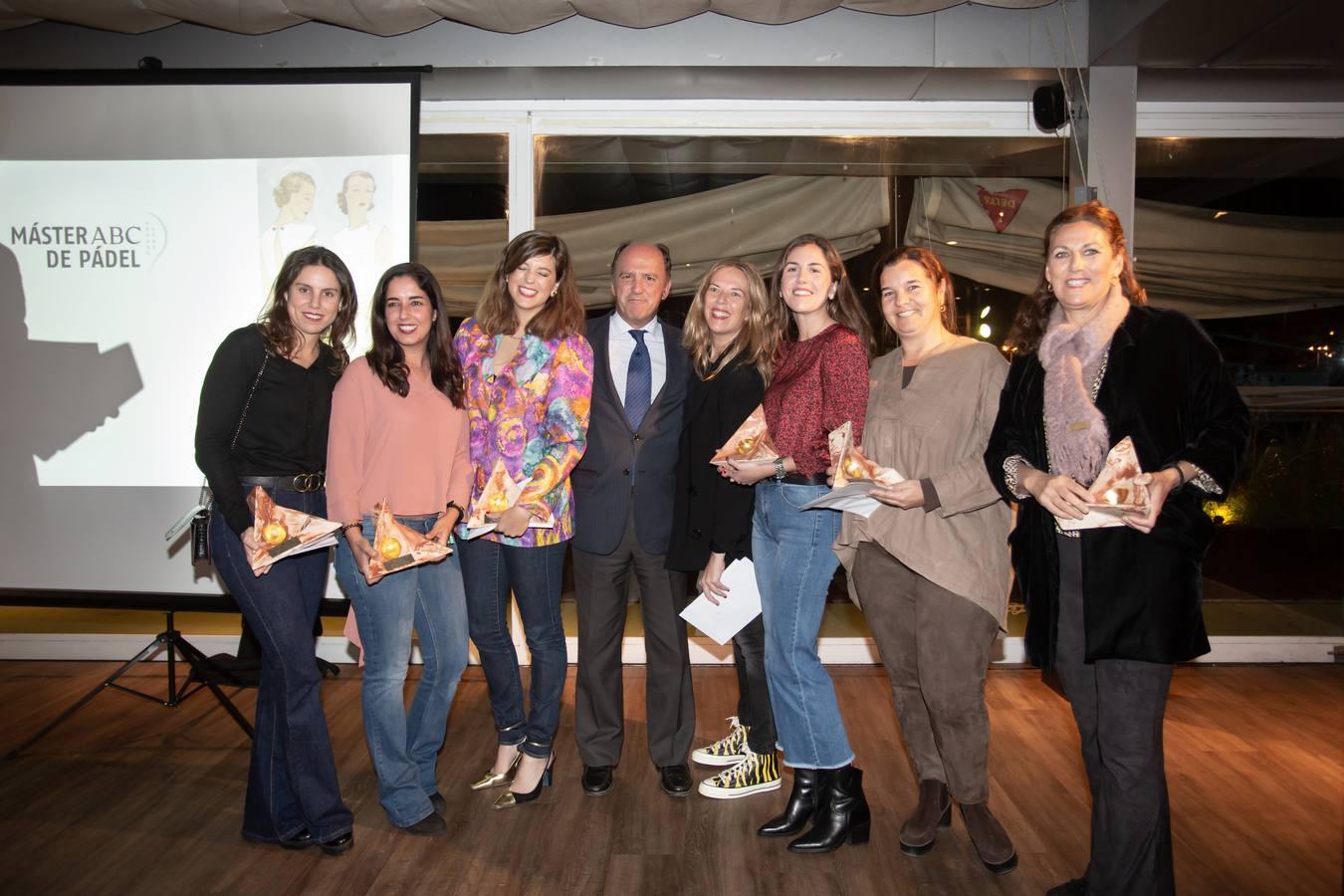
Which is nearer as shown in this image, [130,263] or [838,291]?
[838,291]

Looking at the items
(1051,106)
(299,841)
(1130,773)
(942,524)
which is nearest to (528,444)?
(942,524)

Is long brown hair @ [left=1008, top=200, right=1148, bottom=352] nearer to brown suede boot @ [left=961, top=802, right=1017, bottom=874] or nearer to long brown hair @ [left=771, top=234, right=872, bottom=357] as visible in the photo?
long brown hair @ [left=771, top=234, right=872, bottom=357]

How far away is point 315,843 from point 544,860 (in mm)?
680

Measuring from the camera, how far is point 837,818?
274 cm

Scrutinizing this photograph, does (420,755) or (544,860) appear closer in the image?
(544,860)

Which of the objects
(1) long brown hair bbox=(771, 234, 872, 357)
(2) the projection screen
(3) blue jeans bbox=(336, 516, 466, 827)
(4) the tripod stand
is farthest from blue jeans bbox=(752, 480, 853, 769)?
(2) the projection screen

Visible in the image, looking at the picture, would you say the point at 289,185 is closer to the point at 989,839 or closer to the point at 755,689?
the point at 755,689

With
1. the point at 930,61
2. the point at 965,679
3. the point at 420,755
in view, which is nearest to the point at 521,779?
the point at 420,755

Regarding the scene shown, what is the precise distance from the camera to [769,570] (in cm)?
273

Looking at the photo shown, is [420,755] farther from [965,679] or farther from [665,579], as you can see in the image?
[965,679]

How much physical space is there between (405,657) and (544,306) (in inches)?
44.6

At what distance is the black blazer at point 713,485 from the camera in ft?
9.44

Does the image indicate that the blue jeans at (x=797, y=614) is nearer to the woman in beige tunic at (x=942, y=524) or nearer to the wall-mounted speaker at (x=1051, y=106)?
the woman in beige tunic at (x=942, y=524)

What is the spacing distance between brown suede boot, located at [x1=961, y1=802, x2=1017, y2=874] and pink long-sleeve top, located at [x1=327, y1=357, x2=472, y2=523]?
174 cm
